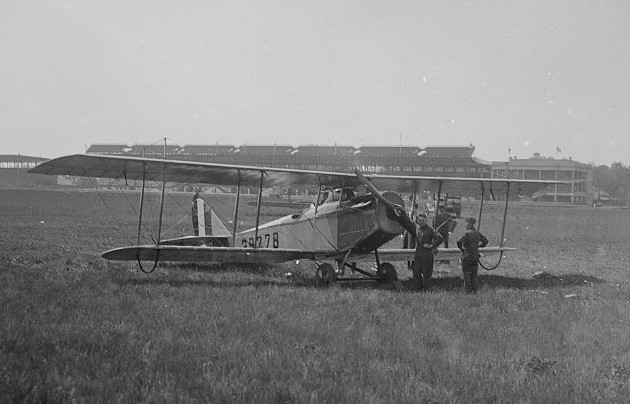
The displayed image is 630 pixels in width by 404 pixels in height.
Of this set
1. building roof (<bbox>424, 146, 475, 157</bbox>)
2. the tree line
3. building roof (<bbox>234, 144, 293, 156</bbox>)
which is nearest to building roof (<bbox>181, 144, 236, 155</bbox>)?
building roof (<bbox>234, 144, 293, 156</bbox>)

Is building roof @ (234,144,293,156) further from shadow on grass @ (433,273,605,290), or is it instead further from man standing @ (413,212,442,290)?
man standing @ (413,212,442,290)

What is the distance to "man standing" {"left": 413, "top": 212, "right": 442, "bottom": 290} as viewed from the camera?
10070 millimetres

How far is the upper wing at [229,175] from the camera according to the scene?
30.4ft

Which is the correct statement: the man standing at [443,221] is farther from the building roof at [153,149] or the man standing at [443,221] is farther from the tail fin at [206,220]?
the building roof at [153,149]

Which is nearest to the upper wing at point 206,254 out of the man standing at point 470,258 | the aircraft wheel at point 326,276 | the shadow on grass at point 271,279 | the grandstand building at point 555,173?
the shadow on grass at point 271,279

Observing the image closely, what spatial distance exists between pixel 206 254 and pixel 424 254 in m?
4.12

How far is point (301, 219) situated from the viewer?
38.0 ft

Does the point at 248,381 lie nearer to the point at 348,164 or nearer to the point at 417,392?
the point at 417,392

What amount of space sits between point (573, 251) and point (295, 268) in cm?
1211

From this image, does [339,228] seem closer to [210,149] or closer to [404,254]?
[404,254]

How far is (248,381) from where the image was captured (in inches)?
171

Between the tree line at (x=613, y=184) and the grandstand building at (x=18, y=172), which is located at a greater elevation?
the tree line at (x=613, y=184)

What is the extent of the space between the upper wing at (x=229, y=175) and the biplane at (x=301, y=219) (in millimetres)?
18

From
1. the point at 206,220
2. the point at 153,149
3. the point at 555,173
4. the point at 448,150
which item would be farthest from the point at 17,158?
the point at 555,173
